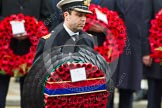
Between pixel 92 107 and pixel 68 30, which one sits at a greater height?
pixel 68 30

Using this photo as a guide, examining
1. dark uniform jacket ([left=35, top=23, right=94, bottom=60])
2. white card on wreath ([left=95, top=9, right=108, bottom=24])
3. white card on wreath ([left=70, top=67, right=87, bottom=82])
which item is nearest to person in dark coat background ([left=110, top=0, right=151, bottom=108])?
white card on wreath ([left=95, top=9, right=108, bottom=24])

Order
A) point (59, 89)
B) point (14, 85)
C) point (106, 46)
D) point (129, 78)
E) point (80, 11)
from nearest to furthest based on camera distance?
point (59, 89)
point (80, 11)
point (106, 46)
point (129, 78)
point (14, 85)

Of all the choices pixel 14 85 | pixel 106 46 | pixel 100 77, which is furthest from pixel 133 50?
pixel 14 85

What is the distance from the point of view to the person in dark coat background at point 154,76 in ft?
28.5

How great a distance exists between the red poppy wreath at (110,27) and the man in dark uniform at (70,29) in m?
1.77

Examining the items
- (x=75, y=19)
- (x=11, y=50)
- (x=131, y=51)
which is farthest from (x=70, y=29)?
(x=131, y=51)

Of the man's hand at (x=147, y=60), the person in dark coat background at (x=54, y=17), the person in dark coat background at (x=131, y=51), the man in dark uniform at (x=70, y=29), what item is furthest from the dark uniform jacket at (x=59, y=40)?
the man's hand at (x=147, y=60)

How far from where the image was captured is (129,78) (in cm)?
879

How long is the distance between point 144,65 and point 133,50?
0.91ft

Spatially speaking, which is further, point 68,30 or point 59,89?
point 68,30

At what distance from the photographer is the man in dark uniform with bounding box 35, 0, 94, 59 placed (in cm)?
610

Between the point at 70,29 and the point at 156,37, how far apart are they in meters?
2.40

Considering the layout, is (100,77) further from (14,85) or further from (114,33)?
(14,85)

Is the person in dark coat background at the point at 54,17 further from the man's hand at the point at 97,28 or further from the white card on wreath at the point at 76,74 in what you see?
the white card on wreath at the point at 76,74
